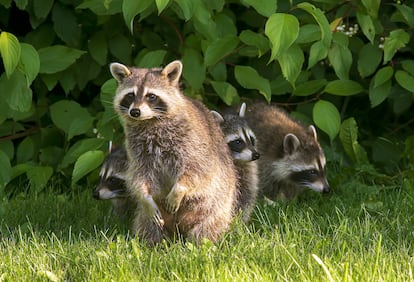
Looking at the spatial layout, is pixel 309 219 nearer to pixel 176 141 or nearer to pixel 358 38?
pixel 176 141

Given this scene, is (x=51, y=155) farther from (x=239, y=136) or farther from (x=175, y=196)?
(x=175, y=196)

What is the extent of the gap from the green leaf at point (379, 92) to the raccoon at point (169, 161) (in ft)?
6.16

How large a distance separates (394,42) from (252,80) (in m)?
1.13

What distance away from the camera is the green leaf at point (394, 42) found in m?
6.94

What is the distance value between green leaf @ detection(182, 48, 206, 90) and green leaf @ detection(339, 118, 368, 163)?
1.31 m

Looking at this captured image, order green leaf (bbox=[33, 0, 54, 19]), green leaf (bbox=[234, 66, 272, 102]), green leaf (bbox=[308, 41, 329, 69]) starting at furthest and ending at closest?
green leaf (bbox=[33, 0, 54, 19]) → green leaf (bbox=[234, 66, 272, 102]) → green leaf (bbox=[308, 41, 329, 69])

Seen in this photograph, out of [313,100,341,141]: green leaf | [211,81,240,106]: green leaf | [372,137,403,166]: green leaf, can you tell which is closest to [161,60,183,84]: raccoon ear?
[211,81,240,106]: green leaf

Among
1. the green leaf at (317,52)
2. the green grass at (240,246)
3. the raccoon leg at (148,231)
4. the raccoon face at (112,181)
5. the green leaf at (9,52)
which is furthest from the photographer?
the green leaf at (317,52)

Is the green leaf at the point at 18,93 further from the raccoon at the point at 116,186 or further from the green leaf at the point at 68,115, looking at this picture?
the raccoon at the point at 116,186

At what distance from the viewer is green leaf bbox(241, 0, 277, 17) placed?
6.23 metres

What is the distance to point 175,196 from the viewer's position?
5.68 meters

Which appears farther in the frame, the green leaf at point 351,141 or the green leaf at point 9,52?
the green leaf at point 351,141

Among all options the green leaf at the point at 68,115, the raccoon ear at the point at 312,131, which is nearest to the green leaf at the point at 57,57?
the green leaf at the point at 68,115

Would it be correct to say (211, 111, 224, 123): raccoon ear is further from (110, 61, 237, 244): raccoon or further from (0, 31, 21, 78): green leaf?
(0, 31, 21, 78): green leaf
